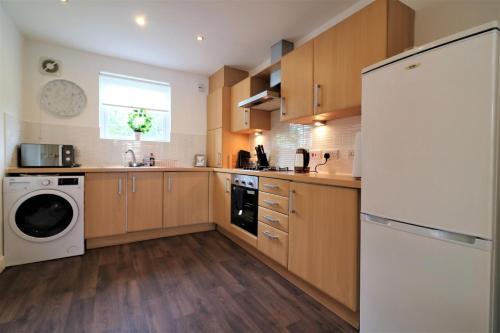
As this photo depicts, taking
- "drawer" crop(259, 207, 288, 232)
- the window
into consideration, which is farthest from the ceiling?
"drawer" crop(259, 207, 288, 232)

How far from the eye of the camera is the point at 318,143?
243 cm

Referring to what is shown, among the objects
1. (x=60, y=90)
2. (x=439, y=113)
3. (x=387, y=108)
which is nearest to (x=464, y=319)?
(x=439, y=113)

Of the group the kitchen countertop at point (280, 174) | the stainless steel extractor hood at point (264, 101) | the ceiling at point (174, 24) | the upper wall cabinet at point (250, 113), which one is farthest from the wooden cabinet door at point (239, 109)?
the kitchen countertop at point (280, 174)

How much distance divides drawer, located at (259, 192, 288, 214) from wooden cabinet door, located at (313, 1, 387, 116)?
0.81 m

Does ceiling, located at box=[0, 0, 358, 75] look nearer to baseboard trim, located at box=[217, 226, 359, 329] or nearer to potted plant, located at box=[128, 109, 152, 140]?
potted plant, located at box=[128, 109, 152, 140]

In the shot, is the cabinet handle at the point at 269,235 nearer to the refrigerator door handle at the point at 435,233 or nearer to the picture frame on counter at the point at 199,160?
the refrigerator door handle at the point at 435,233

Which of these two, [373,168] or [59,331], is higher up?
[373,168]

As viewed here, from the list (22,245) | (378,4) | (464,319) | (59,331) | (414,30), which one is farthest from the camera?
(22,245)

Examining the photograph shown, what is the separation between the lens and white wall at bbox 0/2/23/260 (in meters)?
2.15

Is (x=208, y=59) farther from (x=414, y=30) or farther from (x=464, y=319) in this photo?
(x=464, y=319)

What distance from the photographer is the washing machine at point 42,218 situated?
219cm

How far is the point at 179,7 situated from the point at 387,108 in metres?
2.02

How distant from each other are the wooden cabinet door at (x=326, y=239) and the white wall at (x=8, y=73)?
2659mm

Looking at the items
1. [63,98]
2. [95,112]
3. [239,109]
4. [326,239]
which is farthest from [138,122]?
[326,239]
